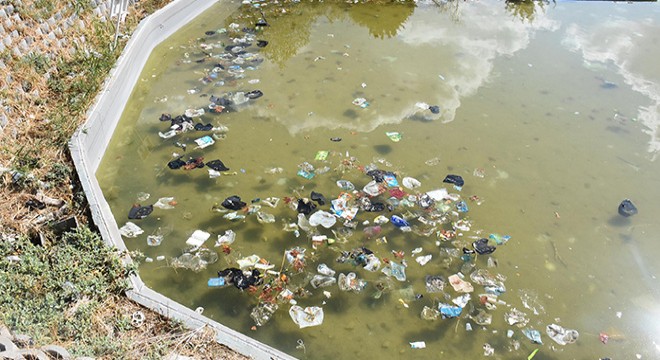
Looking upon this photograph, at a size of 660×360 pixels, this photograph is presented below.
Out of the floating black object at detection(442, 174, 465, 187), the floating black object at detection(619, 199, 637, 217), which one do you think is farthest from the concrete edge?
the floating black object at detection(619, 199, 637, 217)

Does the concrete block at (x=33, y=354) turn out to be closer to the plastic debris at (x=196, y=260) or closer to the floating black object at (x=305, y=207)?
the plastic debris at (x=196, y=260)

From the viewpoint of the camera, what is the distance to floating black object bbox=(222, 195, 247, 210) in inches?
158

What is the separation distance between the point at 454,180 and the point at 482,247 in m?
0.74

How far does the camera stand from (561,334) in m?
3.28

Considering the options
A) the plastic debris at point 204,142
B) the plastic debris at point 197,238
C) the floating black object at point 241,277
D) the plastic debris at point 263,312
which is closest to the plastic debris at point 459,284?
the plastic debris at point 263,312

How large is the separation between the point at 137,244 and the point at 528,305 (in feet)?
8.85

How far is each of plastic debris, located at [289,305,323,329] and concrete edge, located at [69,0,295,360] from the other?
314 mm

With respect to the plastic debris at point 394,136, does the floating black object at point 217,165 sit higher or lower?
higher

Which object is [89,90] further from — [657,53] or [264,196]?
[657,53]

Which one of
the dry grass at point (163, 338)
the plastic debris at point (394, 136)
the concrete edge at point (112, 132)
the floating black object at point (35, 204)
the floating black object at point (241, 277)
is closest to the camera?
the dry grass at point (163, 338)

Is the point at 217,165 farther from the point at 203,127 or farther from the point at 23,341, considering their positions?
the point at 23,341

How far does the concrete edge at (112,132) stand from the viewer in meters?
3.03

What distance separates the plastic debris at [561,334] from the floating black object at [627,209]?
1296mm

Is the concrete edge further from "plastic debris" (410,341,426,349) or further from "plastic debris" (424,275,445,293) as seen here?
"plastic debris" (424,275,445,293)
